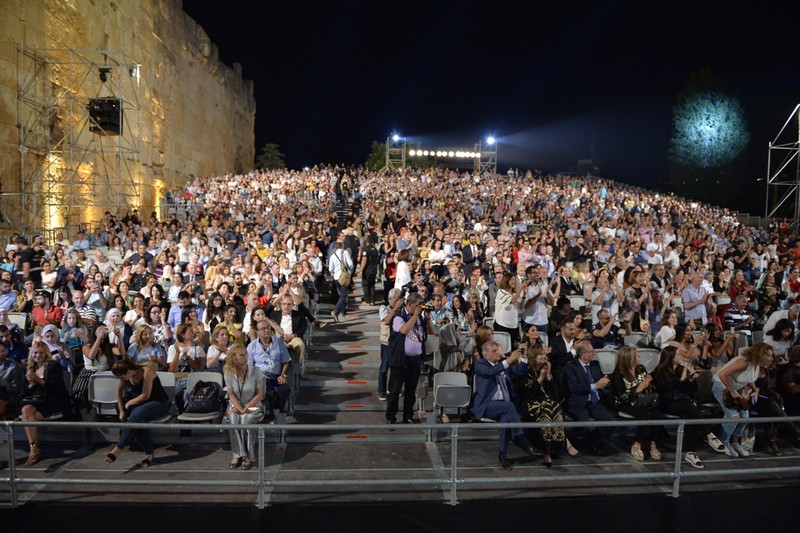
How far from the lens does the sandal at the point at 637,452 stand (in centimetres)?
664

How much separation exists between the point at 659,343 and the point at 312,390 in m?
5.17

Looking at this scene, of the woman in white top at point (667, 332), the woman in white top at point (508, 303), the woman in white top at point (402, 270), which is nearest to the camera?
the woman in white top at point (667, 332)

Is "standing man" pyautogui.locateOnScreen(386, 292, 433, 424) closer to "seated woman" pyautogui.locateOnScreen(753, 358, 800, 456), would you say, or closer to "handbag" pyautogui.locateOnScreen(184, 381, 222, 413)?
"handbag" pyautogui.locateOnScreen(184, 381, 222, 413)

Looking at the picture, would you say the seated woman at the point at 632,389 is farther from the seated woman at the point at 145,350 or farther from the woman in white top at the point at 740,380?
the seated woman at the point at 145,350

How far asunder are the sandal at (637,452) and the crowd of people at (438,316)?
30mm

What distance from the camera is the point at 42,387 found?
6.90 m

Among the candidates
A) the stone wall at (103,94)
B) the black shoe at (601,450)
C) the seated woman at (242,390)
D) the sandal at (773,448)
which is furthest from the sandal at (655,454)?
the stone wall at (103,94)

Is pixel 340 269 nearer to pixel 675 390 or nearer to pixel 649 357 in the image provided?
pixel 649 357

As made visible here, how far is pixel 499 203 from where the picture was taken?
2256 centimetres

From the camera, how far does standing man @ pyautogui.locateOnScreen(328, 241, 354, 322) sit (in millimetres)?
11516

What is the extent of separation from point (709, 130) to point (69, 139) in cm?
4196

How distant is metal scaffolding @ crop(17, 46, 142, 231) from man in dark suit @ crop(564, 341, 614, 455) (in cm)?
1552

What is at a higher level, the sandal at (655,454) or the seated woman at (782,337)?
the seated woman at (782,337)

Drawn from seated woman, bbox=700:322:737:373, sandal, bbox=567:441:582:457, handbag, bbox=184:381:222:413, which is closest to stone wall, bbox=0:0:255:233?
handbag, bbox=184:381:222:413
